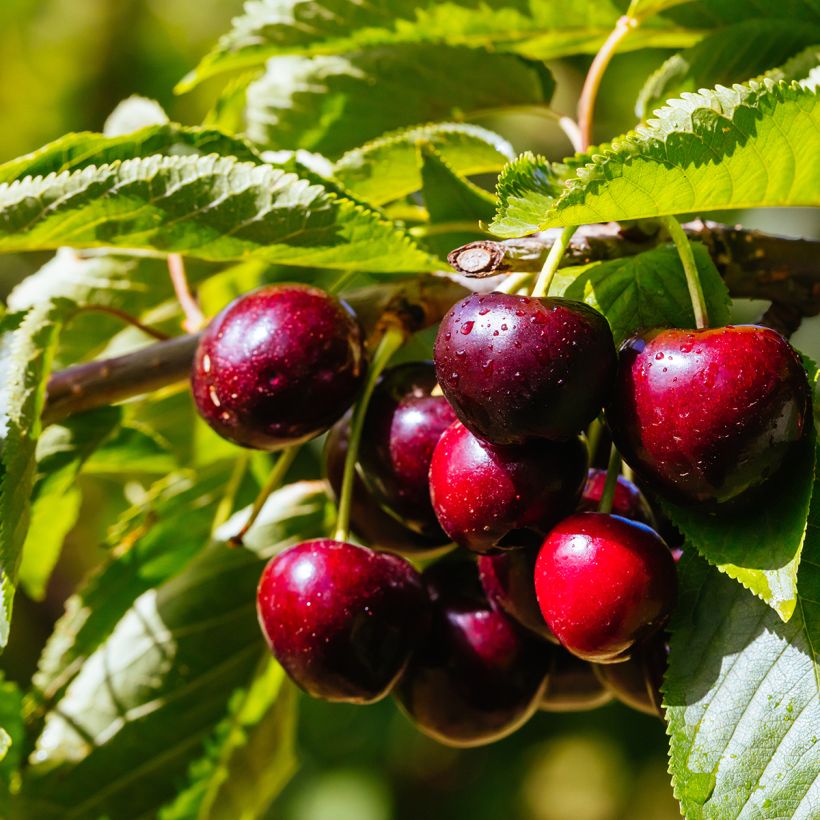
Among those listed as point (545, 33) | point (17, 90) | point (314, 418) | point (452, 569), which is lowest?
point (17, 90)

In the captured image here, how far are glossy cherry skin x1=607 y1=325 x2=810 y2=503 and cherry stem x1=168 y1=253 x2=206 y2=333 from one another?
0.63m

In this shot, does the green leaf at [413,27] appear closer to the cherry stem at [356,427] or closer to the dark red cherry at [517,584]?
the cherry stem at [356,427]

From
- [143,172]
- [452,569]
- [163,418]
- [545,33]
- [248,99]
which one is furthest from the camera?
[163,418]

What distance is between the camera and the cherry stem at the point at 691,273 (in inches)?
32.1

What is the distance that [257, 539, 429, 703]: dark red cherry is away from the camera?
926 mm

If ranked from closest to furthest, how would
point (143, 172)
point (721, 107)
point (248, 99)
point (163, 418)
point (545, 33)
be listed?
point (721, 107) → point (143, 172) → point (545, 33) → point (248, 99) → point (163, 418)

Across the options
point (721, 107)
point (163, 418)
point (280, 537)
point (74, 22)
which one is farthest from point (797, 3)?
point (74, 22)

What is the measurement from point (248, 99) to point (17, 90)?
226 cm

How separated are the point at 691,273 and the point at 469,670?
44 centimetres

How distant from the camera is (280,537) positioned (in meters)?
1.33

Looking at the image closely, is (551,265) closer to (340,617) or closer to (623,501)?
(623,501)

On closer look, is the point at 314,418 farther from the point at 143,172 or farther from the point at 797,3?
the point at 797,3

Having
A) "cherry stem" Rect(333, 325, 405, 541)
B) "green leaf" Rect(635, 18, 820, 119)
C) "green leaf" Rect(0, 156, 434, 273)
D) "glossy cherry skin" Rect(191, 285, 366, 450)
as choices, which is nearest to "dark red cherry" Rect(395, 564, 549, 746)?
"cherry stem" Rect(333, 325, 405, 541)

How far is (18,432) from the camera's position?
94 centimetres
